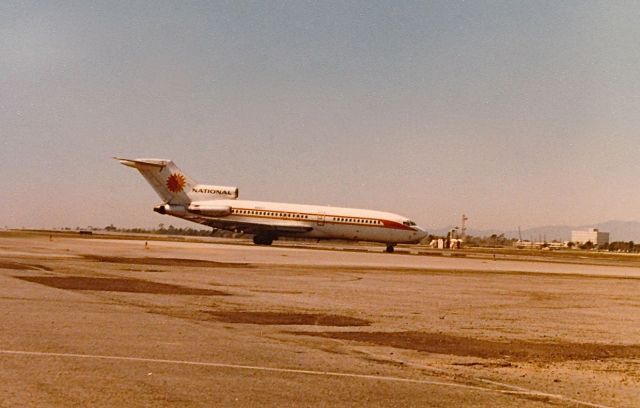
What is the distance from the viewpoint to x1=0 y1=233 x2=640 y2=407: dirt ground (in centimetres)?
806

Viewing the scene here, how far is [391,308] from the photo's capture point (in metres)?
18.0

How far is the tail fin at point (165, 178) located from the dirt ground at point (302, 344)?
44716 millimetres

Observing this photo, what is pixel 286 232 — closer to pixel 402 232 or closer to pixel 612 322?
pixel 402 232

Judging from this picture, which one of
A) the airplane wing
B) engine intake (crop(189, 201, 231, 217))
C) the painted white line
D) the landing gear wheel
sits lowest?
the painted white line

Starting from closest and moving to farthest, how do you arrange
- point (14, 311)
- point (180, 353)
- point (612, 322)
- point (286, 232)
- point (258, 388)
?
point (258, 388) < point (180, 353) < point (14, 311) < point (612, 322) < point (286, 232)

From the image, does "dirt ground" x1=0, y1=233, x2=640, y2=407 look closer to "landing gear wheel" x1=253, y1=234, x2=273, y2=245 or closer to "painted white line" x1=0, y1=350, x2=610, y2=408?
"painted white line" x1=0, y1=350, x2=610, y2=408

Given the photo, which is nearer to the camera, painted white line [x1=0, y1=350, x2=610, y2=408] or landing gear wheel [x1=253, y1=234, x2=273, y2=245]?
painted white line [x1=0, y1=350, x2=610, y2=408]

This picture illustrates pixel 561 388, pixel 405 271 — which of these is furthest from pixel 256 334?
pixel 405 271

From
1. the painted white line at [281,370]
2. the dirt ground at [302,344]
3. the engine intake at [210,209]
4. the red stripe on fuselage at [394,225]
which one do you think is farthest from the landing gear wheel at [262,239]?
the painted white line at [281,370]

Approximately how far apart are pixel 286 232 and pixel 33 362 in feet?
185

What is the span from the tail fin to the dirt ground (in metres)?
44.7

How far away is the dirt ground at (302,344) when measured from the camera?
26.5 ft

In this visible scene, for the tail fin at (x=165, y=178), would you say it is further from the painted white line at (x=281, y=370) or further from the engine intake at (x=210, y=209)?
the painted white line at (x=281, y=370)

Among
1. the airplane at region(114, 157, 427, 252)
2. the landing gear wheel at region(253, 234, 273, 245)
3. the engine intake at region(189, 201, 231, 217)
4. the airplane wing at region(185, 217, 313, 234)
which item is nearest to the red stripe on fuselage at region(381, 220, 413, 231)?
the airplane at region(114, 157, 427, 252)
